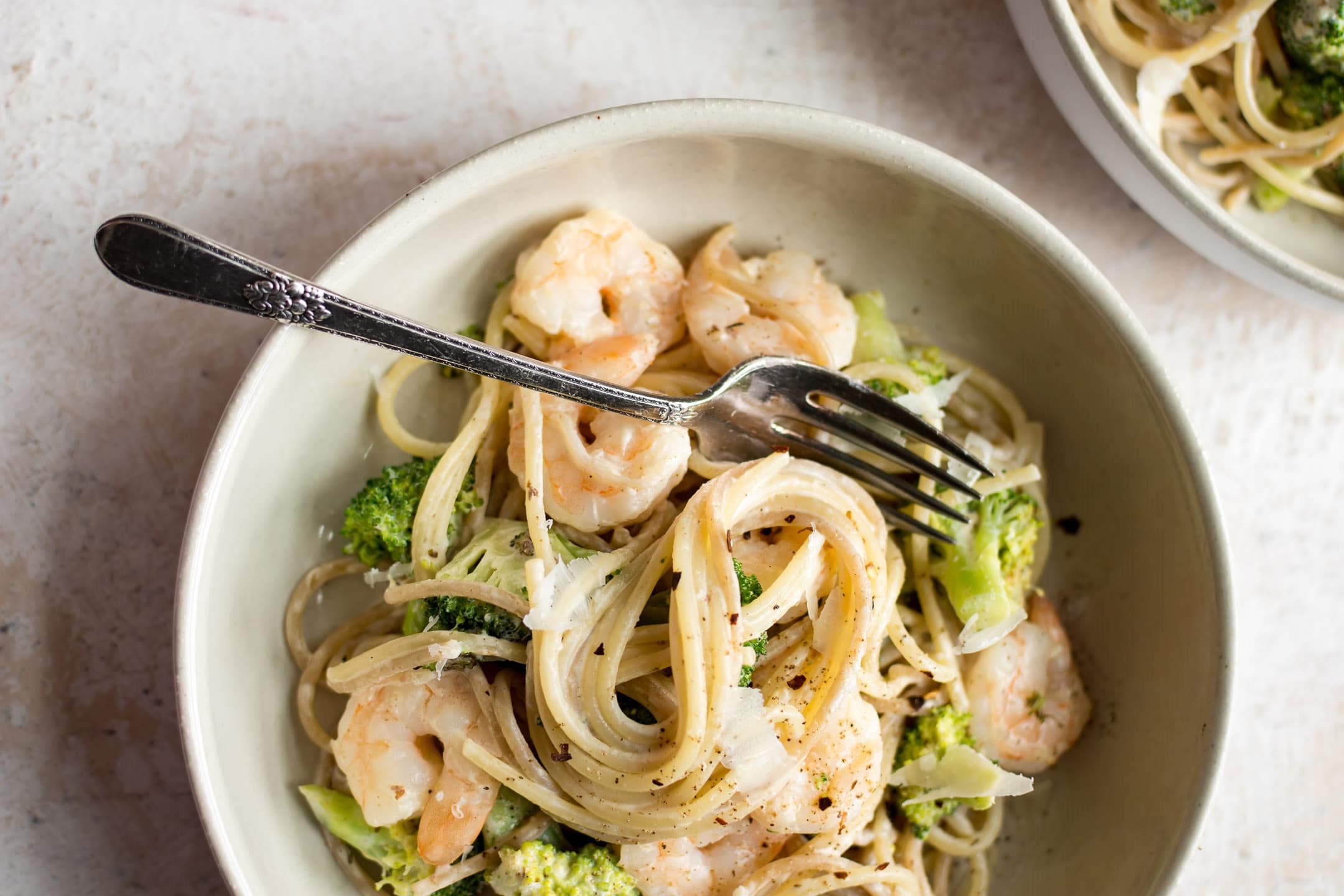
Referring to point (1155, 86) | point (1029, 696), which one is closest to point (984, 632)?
point (1029, 696)

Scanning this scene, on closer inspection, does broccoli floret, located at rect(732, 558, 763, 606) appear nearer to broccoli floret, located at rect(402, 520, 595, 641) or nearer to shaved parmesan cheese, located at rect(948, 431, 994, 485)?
broccoli floret, located at rect(402, 520, 595, 641)

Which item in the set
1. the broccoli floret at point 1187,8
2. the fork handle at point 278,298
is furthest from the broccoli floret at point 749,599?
the broccoli floret at point 1187,8

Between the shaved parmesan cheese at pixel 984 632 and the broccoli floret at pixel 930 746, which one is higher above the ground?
the shaved parmesan cheese at pixel 984 632

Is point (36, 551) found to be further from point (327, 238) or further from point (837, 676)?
point (837, 676)

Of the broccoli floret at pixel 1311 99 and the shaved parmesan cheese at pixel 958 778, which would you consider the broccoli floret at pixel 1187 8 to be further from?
the shaved parmesan cheese at pixel 958 778

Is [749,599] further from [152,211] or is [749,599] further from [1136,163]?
[152,211]

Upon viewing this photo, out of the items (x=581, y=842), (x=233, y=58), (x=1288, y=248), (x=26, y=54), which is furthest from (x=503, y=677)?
(x=1288, y=248)

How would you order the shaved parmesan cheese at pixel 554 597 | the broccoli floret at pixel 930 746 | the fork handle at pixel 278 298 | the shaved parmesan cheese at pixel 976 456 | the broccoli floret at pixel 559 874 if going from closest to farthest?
the fork handle at pixel 278 298
the shaved parmesan cheese at pixel 554 597
the broccoli floret at pixel 559 874
the broccoli floret at pixel 930 746
the shaved parmesan cheese at pixel 976 456
